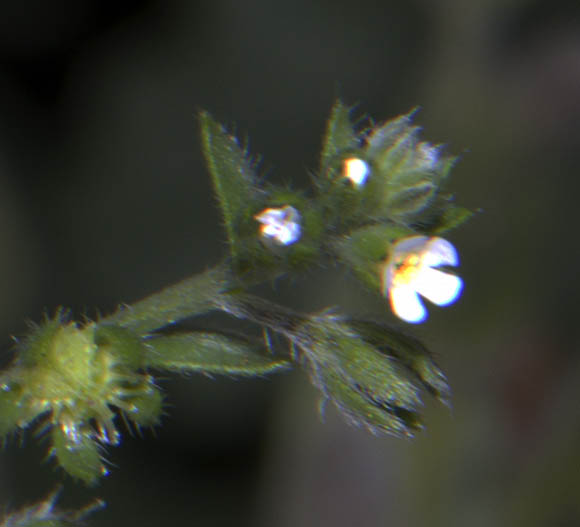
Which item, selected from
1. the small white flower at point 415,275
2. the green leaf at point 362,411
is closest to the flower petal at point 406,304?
the small white flower at point 415,275

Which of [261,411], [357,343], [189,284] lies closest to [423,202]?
[357,343]

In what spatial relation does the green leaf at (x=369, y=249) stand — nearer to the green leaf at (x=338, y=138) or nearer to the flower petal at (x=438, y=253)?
the flower petal at (x=438, y=253)

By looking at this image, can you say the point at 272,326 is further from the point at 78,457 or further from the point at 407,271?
the point at 78,457

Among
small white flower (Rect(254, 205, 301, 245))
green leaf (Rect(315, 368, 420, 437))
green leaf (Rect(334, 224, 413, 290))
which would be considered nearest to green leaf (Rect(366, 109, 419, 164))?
green leaf (Rect(334, 224, 413, 290))

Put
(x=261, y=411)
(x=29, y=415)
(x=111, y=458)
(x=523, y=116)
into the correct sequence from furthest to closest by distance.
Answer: (x=523, y=116)
(x=261, y=411)
(x=111, y=458)
(x=29, y=415)

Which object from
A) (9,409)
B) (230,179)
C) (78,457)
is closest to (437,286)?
(230,179)

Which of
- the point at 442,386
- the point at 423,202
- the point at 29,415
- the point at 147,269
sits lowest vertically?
the point at 29,415

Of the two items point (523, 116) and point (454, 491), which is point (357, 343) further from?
point (523, 116)
